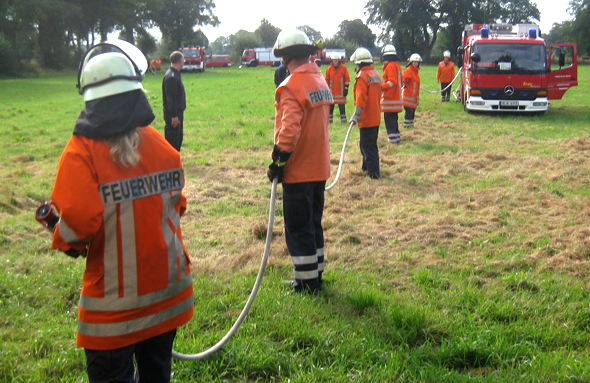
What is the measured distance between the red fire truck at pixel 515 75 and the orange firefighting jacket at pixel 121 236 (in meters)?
14.9

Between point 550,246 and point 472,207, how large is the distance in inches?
67.5

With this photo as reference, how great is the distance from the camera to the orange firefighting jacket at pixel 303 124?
4.03 m

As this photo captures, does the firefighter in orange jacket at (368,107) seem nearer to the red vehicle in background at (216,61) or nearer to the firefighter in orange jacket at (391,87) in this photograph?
the firefighter in orange jacket at (391,87)

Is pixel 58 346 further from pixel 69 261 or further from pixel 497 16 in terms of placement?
pixel 497 16

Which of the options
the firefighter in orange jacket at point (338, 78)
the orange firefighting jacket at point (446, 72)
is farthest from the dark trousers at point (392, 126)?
the orange firefighting jacket at point (446, 72)

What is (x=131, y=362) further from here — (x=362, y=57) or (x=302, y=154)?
(x=362, y=57)

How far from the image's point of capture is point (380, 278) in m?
4.61

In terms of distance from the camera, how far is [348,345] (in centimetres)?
340

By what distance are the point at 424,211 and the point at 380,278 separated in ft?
7.67

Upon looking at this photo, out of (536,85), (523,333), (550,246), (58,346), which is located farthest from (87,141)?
(536,85)

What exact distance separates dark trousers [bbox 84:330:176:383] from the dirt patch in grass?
229cm

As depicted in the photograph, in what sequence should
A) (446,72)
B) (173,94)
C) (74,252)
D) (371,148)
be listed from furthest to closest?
(446,72) → (173,94) → (371,148) → (74,252)

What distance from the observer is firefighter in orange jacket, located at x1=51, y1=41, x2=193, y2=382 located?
7.01 ft

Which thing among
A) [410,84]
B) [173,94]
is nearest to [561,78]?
[410,84]
